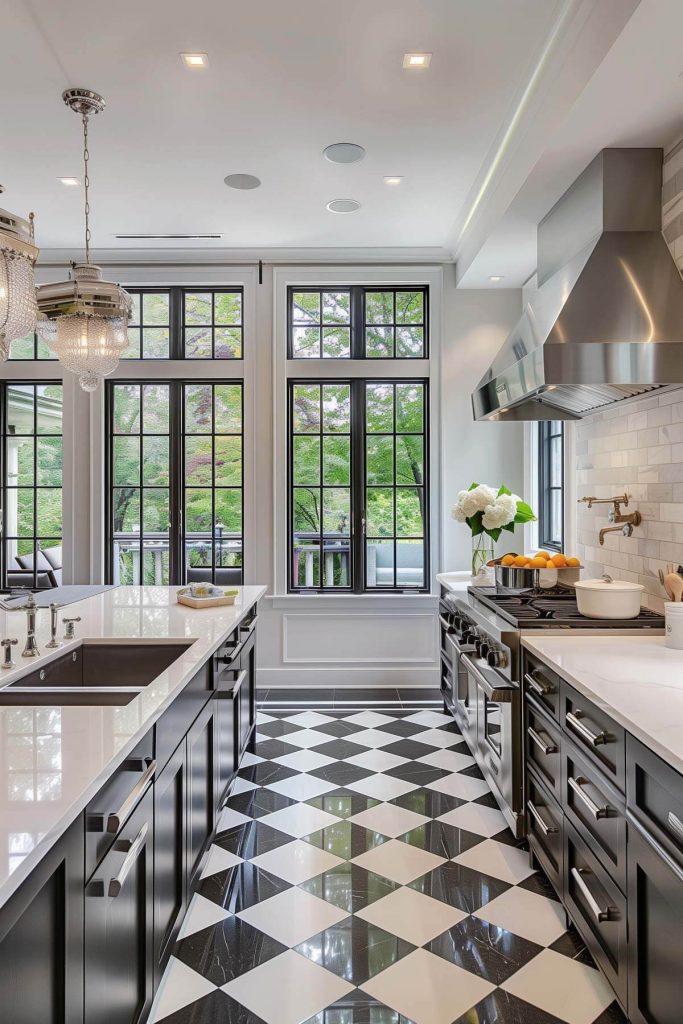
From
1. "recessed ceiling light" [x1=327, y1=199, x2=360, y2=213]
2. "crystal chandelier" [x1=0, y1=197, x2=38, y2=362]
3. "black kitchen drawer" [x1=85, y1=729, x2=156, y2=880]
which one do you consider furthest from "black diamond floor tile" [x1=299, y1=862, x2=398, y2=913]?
"recessed ceiling light" [x1=327, y1=199, x2=360, y2=213]

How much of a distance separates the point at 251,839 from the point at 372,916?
714 millimetres

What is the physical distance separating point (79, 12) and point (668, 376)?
252 cm

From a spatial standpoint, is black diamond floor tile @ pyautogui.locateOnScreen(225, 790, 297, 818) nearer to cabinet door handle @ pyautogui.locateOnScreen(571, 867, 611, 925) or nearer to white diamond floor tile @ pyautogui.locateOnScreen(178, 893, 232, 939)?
white diamond floor tile @ pyautogui.locateOnScreen(178, 893, 232, 939)

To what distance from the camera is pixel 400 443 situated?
16.7 feet

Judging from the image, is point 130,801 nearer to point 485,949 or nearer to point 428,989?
point 428,989

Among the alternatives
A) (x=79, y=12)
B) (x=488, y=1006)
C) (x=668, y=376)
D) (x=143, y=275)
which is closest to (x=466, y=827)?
(x=488, y=1006)

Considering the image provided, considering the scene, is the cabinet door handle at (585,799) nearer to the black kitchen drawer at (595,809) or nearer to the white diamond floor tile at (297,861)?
the black kitchen drawer at (595,809)

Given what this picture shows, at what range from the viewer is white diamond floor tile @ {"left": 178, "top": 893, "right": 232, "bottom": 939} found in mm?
2145

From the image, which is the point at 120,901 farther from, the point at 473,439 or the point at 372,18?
the point at 473,439

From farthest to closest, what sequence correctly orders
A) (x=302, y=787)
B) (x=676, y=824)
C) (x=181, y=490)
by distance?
(x=181, y=490) < (x=302, y=787) < (x=676, y=824)

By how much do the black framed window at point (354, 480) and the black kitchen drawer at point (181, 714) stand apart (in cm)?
276

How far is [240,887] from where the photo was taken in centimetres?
240

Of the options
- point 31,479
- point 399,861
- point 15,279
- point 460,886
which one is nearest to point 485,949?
point 460,886

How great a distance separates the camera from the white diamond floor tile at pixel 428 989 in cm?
179
